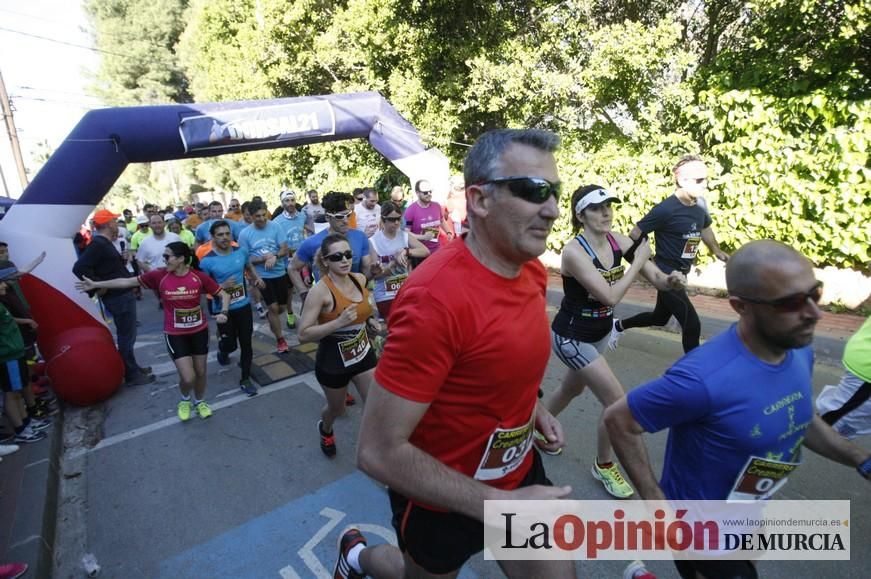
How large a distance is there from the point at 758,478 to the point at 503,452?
2.88ft

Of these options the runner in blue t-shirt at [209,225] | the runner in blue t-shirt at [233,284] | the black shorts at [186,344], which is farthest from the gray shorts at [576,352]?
the runner in blue t-shirt at [209,225]

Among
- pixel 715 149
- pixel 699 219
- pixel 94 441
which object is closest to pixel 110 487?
pixel 94 441

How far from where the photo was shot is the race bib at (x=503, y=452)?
1607mm

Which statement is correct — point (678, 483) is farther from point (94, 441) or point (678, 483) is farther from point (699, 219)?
point (94, 441)

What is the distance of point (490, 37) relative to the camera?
38.2 feet

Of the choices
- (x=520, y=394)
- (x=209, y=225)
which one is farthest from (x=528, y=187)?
(x=209, y=225)

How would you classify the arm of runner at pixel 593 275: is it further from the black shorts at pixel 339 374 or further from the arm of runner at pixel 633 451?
the black shorts at pixel 339 374

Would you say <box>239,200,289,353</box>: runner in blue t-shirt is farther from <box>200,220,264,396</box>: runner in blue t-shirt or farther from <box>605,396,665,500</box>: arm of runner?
<box>605,396,665,500</box>: arm of runner

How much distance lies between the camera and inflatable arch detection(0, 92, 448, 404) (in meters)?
5.24

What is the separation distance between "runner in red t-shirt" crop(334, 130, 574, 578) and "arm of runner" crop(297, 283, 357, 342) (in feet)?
6.02

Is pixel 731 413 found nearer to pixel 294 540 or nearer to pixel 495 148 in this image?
pixel 495 148

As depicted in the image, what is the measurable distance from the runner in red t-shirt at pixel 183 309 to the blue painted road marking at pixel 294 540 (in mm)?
1997

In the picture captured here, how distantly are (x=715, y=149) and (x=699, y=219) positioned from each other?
10.5 ft

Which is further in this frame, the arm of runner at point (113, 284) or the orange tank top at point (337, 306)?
the arm of runner at point (113, 284)
